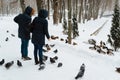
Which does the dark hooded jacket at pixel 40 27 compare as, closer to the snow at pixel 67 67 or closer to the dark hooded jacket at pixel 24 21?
the dark hooded jacket at pixel 24 21

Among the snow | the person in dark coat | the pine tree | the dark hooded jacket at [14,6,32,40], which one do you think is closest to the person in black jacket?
the dark hooded jacket at [14,6,32,40]

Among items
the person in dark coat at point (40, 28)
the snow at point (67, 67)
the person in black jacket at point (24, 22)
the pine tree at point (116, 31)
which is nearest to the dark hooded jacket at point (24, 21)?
the person in black jacket at point (24, 22)

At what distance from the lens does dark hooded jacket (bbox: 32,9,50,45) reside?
25.4ft

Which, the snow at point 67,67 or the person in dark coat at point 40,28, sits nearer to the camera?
the snow at point 67,67

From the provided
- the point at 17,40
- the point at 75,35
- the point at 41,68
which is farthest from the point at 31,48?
the point at 75,35

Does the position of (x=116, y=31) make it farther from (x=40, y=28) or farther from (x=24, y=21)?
(x=40, y=28)

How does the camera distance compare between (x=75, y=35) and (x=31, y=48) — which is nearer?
(x=31, y=48)

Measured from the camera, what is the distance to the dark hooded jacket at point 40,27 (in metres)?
7.75

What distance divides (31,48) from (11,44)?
1.57 m

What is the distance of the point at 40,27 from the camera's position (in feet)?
25.5

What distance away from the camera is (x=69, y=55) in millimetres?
9992

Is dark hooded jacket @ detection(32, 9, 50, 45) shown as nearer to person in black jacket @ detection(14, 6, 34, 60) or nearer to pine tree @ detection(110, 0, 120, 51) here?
person in black jacket @ detection(14, 6, 34, 60)

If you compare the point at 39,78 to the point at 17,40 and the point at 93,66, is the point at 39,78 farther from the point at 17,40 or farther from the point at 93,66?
the point at 17,40

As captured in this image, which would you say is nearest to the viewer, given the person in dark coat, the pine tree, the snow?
the snow
